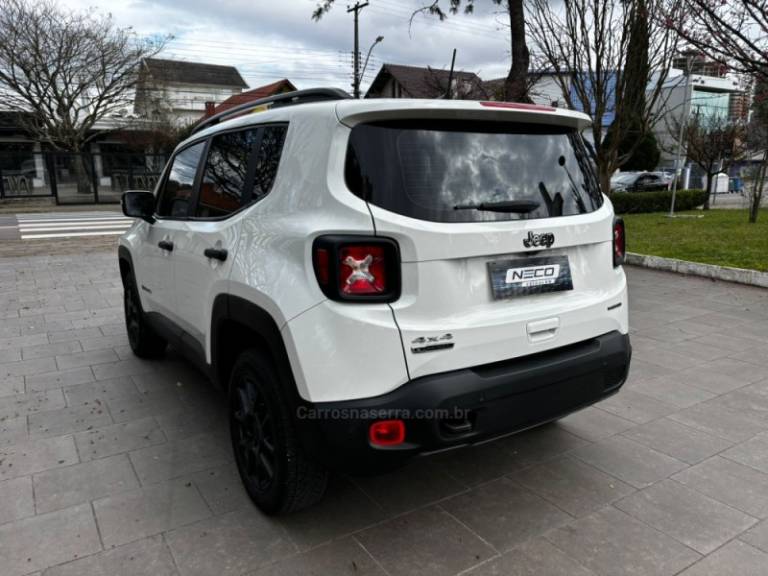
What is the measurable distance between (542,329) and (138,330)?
11.8ft

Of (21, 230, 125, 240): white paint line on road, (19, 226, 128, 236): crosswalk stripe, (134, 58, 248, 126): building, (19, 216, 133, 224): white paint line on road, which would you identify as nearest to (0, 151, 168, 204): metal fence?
(19, 216, 133, 224): white paint line on road

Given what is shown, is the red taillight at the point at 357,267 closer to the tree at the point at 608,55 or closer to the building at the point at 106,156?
the tree at the point at 608,55

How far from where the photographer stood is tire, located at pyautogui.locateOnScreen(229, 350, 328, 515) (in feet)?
7.74

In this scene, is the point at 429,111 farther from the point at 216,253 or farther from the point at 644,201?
the point at 644,201

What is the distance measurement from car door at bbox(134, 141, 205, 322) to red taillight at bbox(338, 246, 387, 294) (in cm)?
168

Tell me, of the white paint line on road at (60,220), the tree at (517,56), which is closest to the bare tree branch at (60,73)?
the white paint line on road at (60,220)

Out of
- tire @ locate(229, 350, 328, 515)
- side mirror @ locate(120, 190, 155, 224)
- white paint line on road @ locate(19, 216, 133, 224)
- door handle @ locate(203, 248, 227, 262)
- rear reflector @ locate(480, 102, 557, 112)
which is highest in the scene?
rear reflector @ locate(480, 102, 557, 112)

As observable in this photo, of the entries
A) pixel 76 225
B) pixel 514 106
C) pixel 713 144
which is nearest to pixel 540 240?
pixel 514 106

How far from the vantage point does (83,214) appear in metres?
20.1

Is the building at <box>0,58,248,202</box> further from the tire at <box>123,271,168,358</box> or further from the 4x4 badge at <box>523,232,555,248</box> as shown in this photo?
the 4x4 badge at <box>523,232,555,248</box>

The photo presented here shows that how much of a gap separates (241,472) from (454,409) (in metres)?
1.23

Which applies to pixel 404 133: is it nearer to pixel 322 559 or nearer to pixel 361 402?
pixel 361 402

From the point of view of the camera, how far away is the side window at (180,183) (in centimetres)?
347

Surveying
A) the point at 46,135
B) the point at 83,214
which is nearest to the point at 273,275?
the point at 83,214
